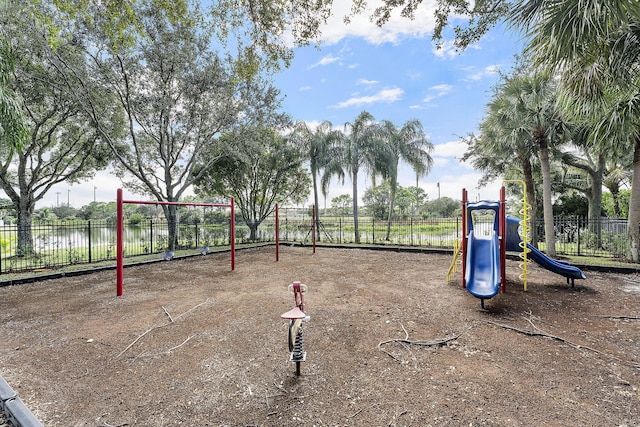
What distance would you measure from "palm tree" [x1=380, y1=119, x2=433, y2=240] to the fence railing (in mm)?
2179

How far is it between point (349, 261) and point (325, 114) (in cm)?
849

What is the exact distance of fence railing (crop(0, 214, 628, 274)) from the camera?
868cm

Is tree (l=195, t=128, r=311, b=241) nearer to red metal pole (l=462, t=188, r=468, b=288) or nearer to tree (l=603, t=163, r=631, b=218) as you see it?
red metal pole (l=462, t=188, r=468, b=288)

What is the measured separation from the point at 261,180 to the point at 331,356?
1311 cm

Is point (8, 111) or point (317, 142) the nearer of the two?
point (8, 111)

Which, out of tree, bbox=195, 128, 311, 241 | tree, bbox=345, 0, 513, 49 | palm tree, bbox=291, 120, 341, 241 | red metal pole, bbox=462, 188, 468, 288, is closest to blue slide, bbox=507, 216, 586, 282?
red metal pole, bbox=462, 188, 468, 288

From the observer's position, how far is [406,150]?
47.4 feet

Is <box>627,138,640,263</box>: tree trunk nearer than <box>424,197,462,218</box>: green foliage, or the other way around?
<box>627,138,640,263</box>: tree trunk

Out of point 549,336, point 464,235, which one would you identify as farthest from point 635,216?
point 549,336

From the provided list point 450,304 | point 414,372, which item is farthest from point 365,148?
point 414,372

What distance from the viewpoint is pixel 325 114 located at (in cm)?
1439

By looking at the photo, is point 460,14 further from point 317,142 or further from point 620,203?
point 620,203

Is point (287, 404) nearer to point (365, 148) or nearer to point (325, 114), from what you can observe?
point (365, 148)

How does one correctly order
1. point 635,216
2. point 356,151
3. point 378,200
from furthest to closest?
point 378,200
point 356,151
point 635,216
